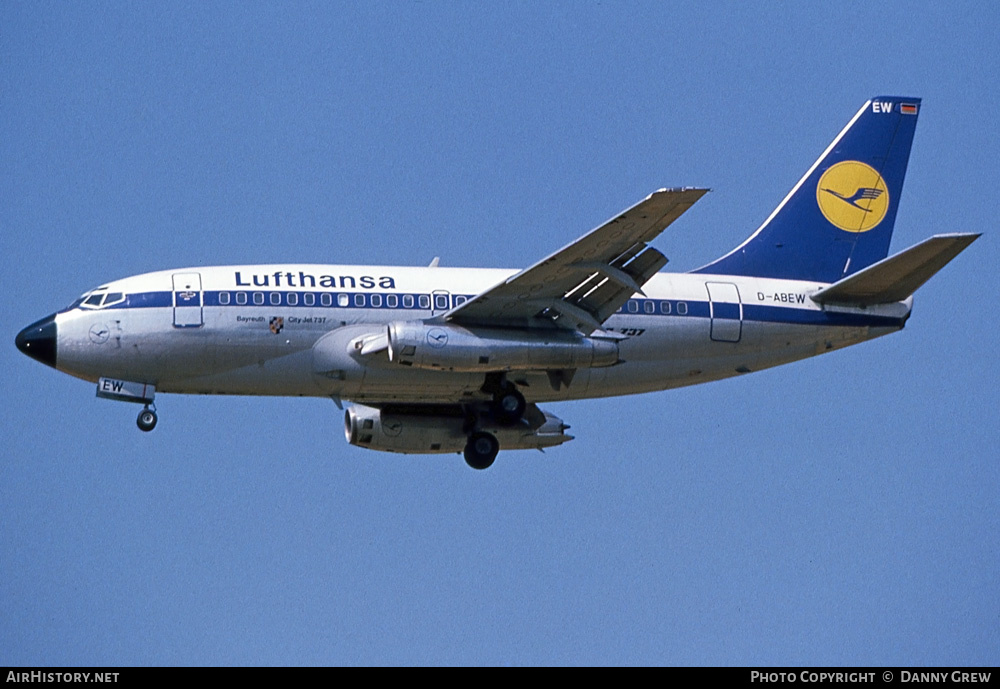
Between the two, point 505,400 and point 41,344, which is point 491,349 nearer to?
point 505,400

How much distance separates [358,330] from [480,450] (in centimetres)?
491

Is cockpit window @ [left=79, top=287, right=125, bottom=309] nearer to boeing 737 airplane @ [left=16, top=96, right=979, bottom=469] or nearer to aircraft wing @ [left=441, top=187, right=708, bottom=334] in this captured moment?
boeing 737 airplane @ [left=16, top=96, right=979, bottom=469]

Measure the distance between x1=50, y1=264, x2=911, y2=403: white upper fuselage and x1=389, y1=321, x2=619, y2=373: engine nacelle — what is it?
1.12m

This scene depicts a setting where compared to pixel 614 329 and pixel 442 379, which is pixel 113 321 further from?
pixel 614 329

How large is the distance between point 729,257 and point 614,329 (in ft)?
15.2

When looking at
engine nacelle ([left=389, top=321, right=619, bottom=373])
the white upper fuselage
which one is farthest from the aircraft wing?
the white upper fuselage

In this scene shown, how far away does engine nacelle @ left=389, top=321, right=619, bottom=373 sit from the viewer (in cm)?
3800

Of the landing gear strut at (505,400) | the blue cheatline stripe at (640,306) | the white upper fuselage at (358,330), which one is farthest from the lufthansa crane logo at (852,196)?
the landing gear strut at (505,400)

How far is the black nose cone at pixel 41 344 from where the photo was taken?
38.6 m

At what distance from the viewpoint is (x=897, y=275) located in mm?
40938

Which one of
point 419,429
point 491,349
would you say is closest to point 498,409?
point 491,349

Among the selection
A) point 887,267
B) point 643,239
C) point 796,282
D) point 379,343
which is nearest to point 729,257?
point 796,282

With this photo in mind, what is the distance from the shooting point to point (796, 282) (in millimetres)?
43281

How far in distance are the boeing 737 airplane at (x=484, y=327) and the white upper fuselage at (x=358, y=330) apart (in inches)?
1.6
